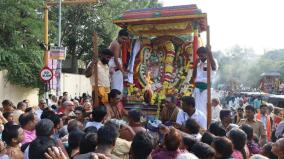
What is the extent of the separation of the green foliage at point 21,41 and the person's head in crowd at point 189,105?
12444mm

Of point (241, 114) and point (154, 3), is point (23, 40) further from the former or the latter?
point (154, 3)

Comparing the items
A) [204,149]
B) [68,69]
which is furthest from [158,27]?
[68,69]

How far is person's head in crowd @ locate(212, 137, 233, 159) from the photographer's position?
175 inches

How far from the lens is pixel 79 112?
26.1 feet

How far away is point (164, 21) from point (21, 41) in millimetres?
11408

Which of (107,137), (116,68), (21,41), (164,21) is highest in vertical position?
(21,41)

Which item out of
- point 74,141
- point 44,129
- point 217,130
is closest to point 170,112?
point 217,130

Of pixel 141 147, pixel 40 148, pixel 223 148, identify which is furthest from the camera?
pixel 223 148

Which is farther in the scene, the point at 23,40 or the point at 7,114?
the point at 23,40

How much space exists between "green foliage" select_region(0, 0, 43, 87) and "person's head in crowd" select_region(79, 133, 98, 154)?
1421 centimetres

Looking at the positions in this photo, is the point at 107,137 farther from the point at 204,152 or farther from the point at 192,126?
the point at 192,126

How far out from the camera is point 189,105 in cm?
699

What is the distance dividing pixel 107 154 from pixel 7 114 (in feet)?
14.9

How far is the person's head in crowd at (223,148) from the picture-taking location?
14.5 ft
